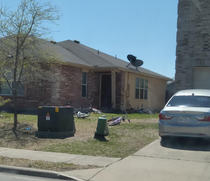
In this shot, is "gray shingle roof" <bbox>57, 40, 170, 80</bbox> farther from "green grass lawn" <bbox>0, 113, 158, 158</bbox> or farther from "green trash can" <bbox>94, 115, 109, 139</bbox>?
"green trash can" <bbox>94, 115, 109, 139</bbox>

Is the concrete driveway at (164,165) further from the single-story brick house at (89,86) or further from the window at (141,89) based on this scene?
the window at (141,89)

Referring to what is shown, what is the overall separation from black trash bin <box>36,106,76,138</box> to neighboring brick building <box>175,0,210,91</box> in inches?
237

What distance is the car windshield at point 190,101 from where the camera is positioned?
8.88 meters

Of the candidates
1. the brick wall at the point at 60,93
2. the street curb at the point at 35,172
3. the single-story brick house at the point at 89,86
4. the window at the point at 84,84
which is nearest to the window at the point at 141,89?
the single-story brick house at the point at 89,86

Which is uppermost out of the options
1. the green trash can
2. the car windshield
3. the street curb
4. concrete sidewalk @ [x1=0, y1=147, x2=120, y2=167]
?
the car windshield

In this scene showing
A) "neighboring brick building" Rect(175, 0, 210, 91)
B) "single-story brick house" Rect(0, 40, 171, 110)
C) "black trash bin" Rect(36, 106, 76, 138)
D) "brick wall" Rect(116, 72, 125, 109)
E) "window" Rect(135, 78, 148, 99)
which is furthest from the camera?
"window" Rect(135, 78, 148, 99)

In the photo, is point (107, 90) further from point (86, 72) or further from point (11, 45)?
point (11, 45)

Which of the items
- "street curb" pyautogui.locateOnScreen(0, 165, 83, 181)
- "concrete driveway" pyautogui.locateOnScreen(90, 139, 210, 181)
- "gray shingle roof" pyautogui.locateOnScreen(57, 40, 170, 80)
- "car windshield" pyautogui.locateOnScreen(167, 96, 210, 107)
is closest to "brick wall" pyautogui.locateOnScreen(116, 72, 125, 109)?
"gray shingle roof" pyautogui.locateOnScreen(57, 40, 170, 80)

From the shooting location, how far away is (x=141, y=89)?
75.8ft

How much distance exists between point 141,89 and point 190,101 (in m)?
14.0

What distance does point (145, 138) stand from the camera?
9.84 m

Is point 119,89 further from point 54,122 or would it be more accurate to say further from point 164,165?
point 164,165

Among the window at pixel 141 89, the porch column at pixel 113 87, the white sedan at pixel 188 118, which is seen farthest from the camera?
the window at pixel 141 89

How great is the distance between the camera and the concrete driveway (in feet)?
19.3
